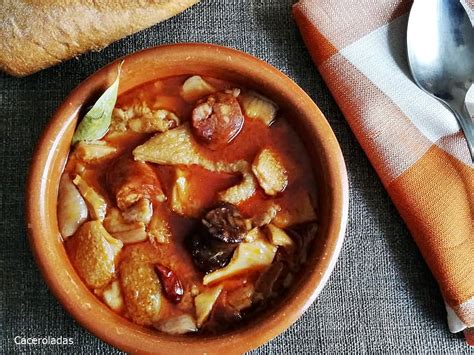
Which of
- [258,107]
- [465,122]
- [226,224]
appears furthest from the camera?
[465,122]

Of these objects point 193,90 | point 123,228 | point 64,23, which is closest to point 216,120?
point 193,90

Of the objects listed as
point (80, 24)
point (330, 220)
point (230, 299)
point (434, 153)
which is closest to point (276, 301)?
point (230, 299)

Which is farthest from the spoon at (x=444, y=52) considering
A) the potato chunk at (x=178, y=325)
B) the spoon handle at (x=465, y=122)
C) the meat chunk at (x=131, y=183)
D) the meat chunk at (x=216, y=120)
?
the potato chunk at (x=178, y=325)

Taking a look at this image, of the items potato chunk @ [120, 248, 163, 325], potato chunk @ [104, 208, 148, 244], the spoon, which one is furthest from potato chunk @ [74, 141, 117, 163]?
the spoon

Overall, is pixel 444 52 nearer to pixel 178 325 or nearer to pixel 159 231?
pixel 159 231

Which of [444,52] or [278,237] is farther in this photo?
[444,52]

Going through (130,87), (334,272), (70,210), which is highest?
(130,87)

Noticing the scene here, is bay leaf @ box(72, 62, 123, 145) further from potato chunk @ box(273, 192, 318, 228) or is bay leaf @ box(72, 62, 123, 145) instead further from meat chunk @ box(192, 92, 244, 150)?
potato chunk @ box(273, 192, 318, 228)

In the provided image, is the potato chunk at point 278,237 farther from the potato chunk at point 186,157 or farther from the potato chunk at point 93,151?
the potato chunk at point 93,151
